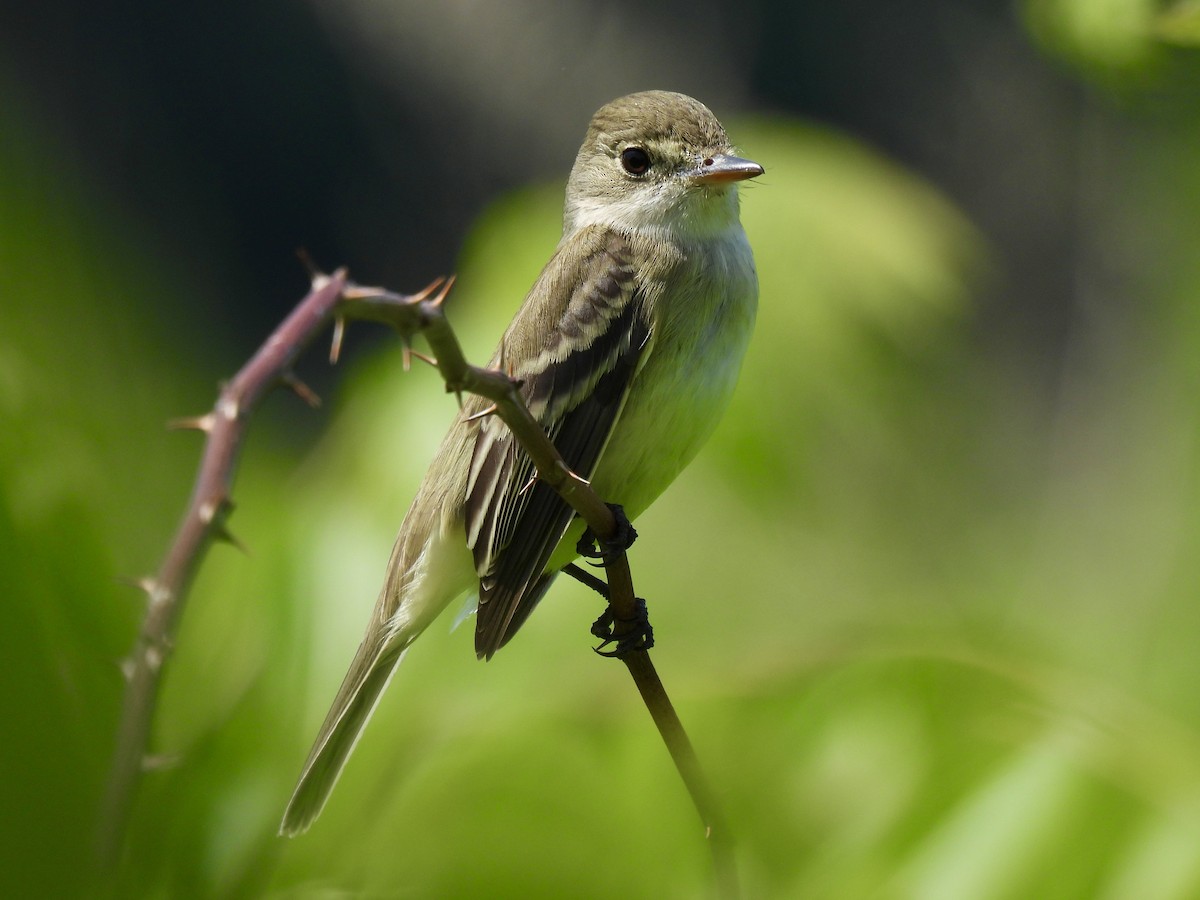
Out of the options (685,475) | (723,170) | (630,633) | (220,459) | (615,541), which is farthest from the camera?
(685,475)

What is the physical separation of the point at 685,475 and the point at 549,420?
1132 millimetres

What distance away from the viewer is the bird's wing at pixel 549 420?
85.6 inches

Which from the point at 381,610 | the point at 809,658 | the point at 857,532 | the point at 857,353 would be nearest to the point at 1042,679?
the point at 809,658

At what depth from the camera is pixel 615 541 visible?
1769mm

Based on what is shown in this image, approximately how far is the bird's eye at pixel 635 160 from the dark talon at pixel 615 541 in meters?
0.78

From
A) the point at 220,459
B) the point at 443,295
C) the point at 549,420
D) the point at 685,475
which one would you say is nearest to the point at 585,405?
the point at 549,420

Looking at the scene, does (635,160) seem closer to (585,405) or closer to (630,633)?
(585,405)

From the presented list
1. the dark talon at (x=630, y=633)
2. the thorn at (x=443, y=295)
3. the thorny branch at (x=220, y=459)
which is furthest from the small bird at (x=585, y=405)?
the thorny branch at (x=220, y=459)

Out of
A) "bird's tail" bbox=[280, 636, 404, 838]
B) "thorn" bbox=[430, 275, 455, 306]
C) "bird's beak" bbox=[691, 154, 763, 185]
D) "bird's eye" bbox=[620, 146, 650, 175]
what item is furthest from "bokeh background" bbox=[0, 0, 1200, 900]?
"bird's eye" bbox=[620, 146, 650, 175]

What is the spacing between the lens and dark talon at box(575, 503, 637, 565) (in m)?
1.78

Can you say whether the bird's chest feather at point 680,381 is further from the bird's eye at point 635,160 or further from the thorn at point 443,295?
the thorn at point 443,295

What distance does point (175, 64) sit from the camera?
7.30 meters

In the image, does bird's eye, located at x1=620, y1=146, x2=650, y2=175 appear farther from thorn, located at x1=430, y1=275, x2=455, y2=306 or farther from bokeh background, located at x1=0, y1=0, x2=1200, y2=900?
thorn, located at x1=430, y1=275, x2=455, y2=306

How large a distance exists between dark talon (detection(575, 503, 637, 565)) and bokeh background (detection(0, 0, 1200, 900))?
0.87ft
